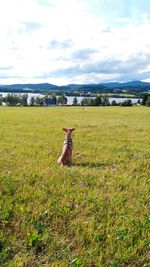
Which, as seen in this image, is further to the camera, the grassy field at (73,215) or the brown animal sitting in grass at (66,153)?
the brown animal sitting in grass at (66,153)

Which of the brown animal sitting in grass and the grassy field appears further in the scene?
the brown animal sitting in grass

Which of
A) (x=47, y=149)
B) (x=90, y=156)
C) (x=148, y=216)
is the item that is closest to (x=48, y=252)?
(x=148, y=216)

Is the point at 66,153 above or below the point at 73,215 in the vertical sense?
above

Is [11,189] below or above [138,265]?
above

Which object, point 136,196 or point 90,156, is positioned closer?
point 136,196

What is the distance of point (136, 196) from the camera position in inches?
313

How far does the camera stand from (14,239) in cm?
572

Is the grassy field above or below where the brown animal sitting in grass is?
below

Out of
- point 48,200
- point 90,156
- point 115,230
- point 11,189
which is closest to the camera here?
point 115,230

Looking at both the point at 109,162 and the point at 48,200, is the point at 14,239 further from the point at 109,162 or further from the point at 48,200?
the point at 109,162

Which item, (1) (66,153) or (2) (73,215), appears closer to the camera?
(2) (73,215)

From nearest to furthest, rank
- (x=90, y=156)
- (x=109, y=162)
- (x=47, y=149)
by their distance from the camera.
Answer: (x=109, y=162)
(x=90, y=156)
(x=47, y=149)

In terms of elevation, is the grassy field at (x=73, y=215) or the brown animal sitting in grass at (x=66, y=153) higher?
the brown animal sitting in grass at (x=66, y=153)

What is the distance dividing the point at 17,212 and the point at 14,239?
0.97 metres
